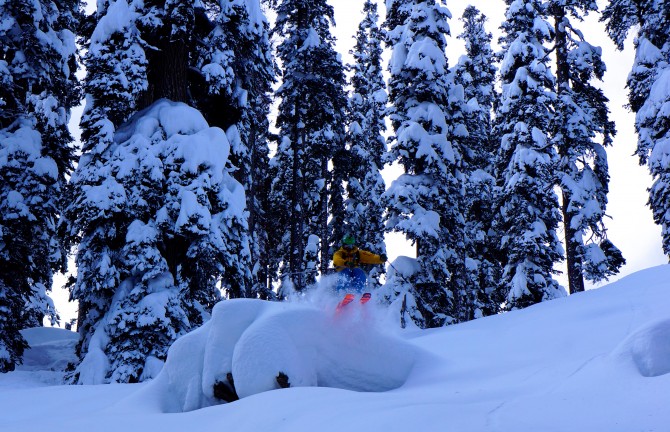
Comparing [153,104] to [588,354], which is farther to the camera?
[153,104]

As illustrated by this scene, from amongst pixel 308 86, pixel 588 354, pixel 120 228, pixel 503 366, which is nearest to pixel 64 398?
pixel 120 228

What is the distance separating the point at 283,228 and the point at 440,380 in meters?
26.0

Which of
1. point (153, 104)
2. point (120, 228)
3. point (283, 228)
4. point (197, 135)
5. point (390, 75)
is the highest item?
point (390, 75)

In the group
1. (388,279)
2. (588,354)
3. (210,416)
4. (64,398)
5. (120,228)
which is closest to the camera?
Answer: (210,416)

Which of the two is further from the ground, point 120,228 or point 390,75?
point 390,75

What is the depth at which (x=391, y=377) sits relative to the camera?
6754 millimetres

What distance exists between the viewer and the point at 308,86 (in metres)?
25.6

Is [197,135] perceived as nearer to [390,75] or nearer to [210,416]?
[210,416]

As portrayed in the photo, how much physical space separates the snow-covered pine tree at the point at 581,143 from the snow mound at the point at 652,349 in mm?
17455

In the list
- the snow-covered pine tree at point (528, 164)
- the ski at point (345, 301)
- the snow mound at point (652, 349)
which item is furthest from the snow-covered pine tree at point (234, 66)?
the snow-covered pine tree at point (528, 164)

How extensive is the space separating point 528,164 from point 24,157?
737 inches

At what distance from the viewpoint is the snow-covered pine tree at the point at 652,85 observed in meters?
16.8

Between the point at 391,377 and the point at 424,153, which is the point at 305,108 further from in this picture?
the point at 391,377

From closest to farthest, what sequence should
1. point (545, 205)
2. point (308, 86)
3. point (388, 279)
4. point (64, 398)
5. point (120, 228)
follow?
point (64, 398) → point (120, 228) → point (388, 279) → point (545, 205) → point (308, 86)
